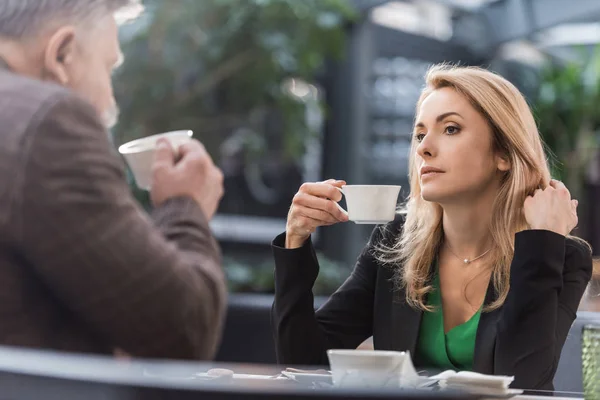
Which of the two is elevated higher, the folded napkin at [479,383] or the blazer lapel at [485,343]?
the folded napkin at [479,383]

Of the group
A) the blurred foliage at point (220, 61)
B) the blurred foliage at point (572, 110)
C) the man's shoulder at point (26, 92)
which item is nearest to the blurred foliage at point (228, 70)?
the blurred foliage at point (220, 61)

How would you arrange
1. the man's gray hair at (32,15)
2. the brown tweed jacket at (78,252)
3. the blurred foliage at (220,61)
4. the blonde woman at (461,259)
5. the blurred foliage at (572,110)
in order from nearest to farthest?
1. the brown tweed jacket at (78,252)
2. the man's gray hair at (32,15)
3. the blonde woman at (461,259)
4. the blurred foliage at (220,61)
5. the blurred foliage at (572,110)

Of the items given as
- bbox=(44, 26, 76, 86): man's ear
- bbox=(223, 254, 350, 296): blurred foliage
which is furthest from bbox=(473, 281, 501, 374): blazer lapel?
bbox=(223, 254, 350, 296): blurred foliage

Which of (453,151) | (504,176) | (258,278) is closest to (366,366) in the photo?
(453,151)

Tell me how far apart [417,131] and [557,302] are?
48cm

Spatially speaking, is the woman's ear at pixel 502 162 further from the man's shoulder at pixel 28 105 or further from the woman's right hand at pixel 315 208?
the man's shoulder at pixel 28 105

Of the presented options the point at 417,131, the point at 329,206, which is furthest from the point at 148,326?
the point at 417,131

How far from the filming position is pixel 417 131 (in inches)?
74.6

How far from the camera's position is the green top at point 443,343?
175 centimetres

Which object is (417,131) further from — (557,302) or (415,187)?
(557,302)

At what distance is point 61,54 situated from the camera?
37.6 inches

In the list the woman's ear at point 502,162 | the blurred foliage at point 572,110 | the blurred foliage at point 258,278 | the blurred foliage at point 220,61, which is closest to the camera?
the woman's ear at point 502,162

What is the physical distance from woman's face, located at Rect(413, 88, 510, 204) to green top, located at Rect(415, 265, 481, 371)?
25cm

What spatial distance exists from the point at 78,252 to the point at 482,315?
3.61 ft
